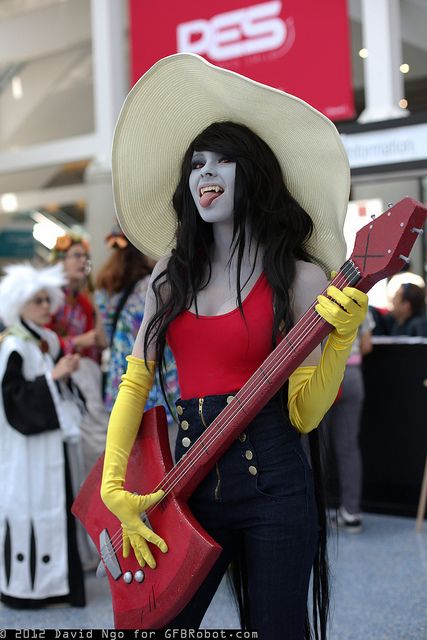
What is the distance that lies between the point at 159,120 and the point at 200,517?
0.88 metres

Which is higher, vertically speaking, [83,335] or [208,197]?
[208,197]

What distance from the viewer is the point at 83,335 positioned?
4.75 m

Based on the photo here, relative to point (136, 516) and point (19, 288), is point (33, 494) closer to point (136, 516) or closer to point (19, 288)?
point (19, 288)

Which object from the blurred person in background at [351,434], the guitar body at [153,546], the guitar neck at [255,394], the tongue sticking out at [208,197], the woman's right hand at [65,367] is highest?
the tongue sticking out at [208,197]

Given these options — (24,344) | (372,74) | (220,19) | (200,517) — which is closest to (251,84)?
(200,517)

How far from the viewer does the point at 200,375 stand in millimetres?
1889

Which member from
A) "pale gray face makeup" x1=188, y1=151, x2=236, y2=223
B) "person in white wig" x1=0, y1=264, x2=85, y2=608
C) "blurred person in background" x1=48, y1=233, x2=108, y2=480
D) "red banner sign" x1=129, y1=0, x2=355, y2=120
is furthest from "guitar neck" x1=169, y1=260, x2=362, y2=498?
"red banner sign" x1=129, y1=0, x2=355, y2=120

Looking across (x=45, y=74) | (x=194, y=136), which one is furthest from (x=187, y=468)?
(x=45, y=74)

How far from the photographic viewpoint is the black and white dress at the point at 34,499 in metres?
3.69

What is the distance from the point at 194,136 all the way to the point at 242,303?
Answer: 431 mm

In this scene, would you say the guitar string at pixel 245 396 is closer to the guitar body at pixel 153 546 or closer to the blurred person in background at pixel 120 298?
the guitar body at pixel 153 546

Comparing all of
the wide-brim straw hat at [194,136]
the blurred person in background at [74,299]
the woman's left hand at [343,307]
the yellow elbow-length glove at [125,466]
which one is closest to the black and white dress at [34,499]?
the blurred person in background at [74,299]

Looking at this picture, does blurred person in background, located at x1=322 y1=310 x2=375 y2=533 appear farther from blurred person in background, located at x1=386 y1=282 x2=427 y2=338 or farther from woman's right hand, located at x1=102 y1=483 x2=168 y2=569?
woman's right hand, located at x1=102 y1=483 x2=168 y2=569

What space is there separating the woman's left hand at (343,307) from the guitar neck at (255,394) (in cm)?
2
